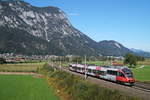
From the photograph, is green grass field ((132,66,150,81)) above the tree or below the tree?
below

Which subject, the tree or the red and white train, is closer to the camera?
the red and white train

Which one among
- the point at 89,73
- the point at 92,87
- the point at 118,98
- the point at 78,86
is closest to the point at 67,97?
the point at 78,86

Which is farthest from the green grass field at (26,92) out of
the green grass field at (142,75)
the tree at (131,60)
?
the tree at (131,60)

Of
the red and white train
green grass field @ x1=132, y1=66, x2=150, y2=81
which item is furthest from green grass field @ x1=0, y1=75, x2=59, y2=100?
green grass field @ x1=132, y1=66, x2=150, y2=81

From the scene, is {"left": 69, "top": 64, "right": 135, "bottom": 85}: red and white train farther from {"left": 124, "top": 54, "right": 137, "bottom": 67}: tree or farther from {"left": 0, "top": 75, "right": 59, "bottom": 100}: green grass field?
{"left": 124, "top": 54, "right": 137, "bottom": 67}: tree

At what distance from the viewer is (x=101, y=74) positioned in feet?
215

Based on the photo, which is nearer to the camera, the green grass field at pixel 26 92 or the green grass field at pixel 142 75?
the green grass field at pixel 26 92

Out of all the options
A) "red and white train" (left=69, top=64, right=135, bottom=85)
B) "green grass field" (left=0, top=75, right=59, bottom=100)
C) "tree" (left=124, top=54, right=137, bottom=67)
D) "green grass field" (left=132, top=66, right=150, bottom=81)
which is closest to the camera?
"green grass field" (left=0, top=75, right=59, bottom=100)

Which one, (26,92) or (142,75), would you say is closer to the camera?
(26,92)

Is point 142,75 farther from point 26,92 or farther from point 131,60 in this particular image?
point 131,60

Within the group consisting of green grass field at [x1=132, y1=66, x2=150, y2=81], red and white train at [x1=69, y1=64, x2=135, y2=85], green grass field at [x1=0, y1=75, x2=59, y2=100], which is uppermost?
red and white train at [x1=69, y1=64, x2=135, y2=85]

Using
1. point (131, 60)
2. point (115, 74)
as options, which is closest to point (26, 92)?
point (115, 74)

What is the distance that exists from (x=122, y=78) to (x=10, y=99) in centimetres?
2184

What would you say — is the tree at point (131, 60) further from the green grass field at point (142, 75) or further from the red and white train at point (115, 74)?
the red and white train at point (115, 74)
